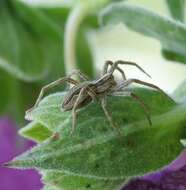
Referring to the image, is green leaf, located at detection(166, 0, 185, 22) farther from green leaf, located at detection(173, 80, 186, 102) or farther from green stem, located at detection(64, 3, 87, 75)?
green stem, located at detection(64, 3, 87, 75)

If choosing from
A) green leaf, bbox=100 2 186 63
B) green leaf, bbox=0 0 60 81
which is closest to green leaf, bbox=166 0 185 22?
green leaf, bbox=100 2 186 63

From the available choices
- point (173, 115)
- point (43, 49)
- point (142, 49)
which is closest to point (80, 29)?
point (43, 49)

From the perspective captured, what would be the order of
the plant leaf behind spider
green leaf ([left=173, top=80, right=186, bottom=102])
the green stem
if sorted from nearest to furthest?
the plant leaf behind spider < green leaf ([left=173, top=80, right=186, bottom=102]) < the green stem

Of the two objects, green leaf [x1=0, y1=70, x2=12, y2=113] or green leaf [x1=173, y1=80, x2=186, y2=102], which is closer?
green leaf [x1=173, y1=80, x2=186, y2=102]

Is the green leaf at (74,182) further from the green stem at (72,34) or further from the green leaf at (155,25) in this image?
the green stem at (72,34)

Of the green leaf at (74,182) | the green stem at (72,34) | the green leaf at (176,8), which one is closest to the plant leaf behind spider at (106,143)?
the green leaf at (74,182)

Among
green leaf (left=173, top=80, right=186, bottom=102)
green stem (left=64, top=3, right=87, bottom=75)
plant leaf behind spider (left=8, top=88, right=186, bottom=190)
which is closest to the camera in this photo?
plant leaf behind spider (left=8, top=88, right=186, bottom=190)

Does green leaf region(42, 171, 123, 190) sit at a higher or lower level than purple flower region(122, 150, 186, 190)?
higher
